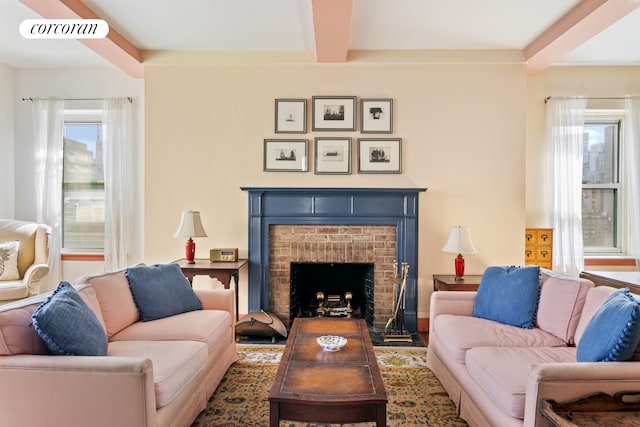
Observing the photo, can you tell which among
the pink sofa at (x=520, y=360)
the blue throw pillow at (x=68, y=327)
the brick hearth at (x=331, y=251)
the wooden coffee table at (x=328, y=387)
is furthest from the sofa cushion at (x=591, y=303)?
the blue throw pillow at (x=68, y=327)

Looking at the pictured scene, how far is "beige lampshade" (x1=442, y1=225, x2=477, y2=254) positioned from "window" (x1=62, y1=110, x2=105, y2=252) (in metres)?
4.12

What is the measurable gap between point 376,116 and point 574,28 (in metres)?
1.86

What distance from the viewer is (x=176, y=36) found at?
12.6ft

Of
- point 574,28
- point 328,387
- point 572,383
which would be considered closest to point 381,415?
point 328,387

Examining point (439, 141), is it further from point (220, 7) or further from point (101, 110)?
point (101, 110)

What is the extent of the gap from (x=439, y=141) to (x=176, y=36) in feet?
9.48

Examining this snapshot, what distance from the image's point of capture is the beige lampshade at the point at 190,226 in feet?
12.6

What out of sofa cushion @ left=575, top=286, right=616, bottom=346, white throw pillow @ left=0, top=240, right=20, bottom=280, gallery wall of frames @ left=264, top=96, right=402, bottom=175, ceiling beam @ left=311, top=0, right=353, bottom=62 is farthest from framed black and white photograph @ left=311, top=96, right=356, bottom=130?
white throw pillow @ left=0, top=240, right=20, bottom=280

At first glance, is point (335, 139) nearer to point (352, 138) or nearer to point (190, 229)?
point (352, 138)

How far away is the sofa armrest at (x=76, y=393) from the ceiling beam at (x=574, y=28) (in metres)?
3.95

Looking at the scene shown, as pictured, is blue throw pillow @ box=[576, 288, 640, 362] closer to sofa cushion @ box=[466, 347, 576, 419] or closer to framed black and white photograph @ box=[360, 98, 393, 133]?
sofa cushion @ box=[466, 347, 576, 419]

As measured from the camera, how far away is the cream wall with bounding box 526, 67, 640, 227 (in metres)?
4.50

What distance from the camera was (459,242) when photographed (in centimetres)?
377

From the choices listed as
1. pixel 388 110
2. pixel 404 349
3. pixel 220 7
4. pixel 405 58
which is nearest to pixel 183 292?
pixel 404 349
